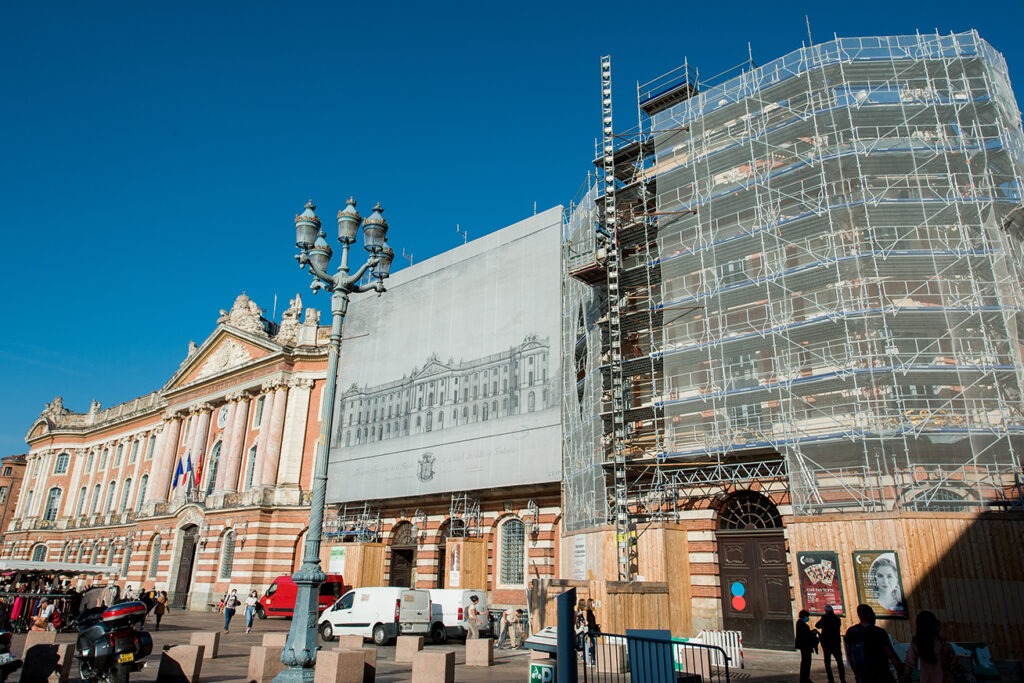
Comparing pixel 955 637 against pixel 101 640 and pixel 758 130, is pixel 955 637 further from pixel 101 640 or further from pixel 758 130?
pixel 101 640

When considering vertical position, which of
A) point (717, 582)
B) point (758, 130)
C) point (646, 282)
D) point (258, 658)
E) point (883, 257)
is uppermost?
point (758, 130)

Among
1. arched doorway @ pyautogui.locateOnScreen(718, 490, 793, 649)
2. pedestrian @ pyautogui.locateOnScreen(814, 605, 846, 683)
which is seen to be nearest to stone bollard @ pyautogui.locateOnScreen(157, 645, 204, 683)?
pedestrian @ pyautogui.locateOnScreen(814, 605, 846, 683)

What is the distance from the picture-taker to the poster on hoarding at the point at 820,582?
55.4ft

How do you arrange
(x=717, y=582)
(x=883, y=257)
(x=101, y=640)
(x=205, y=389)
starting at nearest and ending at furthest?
(x=101, y=640), (x=883, y=257), (x=717, y=582), (x=205, y=389)

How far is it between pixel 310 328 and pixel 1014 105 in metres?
34.4

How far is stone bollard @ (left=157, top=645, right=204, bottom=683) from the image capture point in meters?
12.8

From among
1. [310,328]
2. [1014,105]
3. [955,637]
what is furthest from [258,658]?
[310,328]

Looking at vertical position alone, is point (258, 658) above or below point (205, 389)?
below

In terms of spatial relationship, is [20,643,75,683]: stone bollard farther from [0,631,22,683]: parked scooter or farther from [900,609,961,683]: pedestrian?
[900,609,961,683]: pedestrian

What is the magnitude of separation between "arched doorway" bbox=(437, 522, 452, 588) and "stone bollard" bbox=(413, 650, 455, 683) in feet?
63.8

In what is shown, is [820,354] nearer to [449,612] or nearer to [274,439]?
[449,612]

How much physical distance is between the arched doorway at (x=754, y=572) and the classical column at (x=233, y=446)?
30.9 meters

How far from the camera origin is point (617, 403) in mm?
23516

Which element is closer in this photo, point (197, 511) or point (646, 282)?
point (646, 282)
